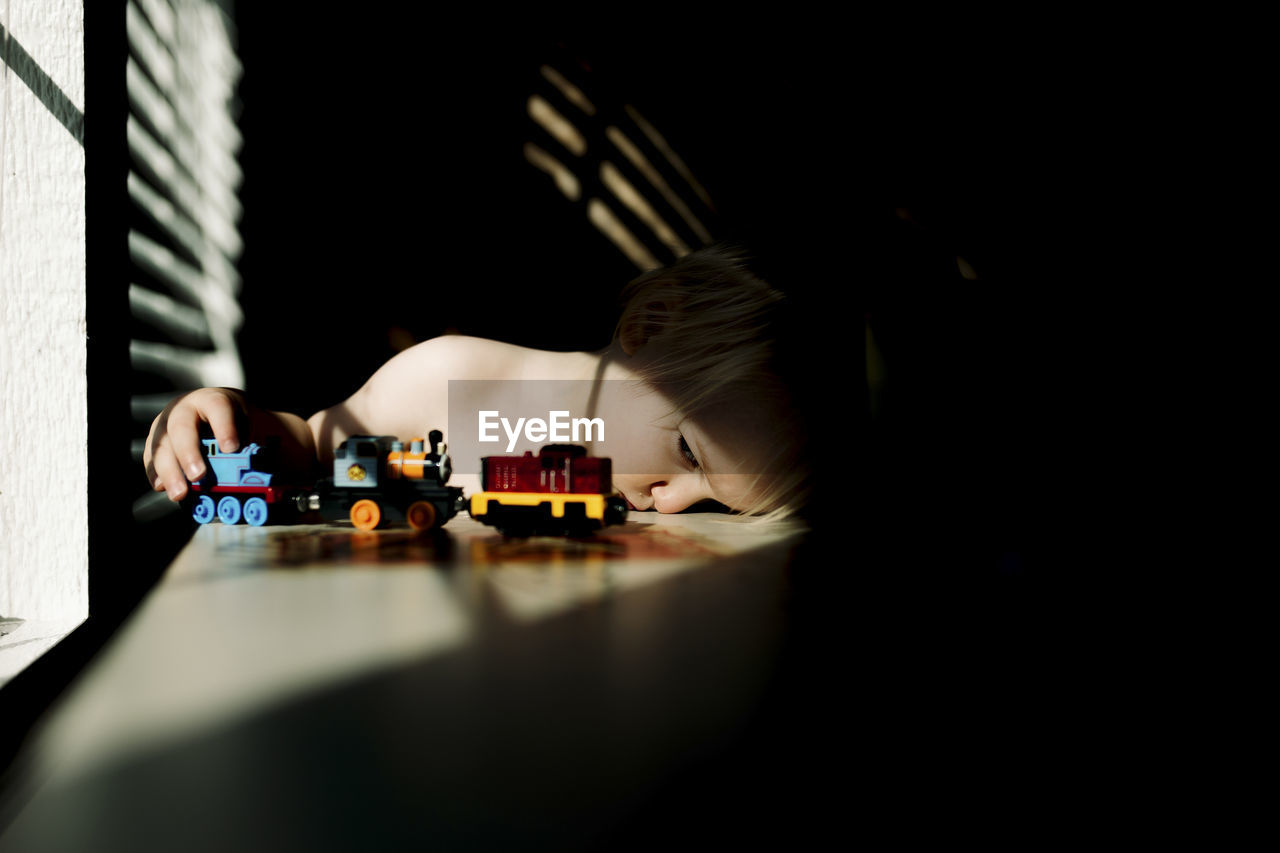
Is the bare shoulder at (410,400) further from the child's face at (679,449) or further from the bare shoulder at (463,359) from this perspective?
the child's face at (679,449)

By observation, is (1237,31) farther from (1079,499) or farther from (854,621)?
(854,621)

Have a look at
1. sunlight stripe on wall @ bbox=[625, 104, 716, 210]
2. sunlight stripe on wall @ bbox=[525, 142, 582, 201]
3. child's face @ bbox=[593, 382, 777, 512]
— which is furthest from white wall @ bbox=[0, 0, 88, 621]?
sunlight stripe on wall @ bbox=[625, 104, 716, 210]

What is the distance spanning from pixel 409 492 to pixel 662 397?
45 cm

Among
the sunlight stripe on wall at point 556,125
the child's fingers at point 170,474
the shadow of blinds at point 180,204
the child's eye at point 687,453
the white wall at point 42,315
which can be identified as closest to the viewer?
the white wall at point 42,315

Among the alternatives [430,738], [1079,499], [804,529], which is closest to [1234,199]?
[1079,499]

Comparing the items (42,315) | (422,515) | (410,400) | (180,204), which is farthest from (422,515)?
(180,204)

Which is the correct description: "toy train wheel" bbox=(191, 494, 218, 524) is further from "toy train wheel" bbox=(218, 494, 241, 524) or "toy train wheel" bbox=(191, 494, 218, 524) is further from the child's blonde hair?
the child's blonde hair

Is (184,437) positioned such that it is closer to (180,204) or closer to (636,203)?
(180,204)

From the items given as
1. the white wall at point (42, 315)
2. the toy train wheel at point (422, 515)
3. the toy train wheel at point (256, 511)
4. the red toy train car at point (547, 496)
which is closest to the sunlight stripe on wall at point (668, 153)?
the red toy train car at point (547, 496)

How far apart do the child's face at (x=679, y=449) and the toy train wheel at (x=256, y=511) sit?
1.71 feet

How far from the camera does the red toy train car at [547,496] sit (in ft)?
3.04

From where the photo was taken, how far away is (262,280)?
57.9 inches

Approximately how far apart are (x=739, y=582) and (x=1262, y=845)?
461 millimetres

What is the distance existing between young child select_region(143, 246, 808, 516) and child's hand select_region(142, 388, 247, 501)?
47 mm
